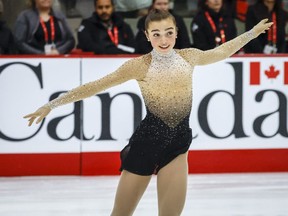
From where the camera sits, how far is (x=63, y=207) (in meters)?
6.12

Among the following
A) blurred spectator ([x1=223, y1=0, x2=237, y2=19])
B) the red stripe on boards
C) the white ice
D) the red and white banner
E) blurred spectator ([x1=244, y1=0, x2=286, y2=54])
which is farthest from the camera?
blurred spectator ([x1=223, y1=0, x2=237, y2=19])

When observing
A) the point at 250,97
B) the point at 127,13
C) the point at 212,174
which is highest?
the point at 127,13

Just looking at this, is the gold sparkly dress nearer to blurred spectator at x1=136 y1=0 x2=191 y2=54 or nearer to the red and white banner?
the red and white banner

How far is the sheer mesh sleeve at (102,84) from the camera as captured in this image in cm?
441

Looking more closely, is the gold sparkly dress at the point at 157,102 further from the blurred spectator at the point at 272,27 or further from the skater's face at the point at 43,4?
the blurred spectator at the point at 272,27

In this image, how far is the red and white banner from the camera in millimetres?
7535

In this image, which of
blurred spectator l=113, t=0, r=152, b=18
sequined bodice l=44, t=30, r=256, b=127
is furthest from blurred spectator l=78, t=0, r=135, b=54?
sequined bodice l=44, t=30, r=256, b=127

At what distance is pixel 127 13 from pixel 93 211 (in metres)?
3.83

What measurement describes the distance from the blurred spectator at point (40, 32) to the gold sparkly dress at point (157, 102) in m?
3.56

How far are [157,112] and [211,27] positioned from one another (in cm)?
396

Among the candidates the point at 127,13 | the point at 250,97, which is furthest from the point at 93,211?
the point at 127,13

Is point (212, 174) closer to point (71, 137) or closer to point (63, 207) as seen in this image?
point (71, 137)

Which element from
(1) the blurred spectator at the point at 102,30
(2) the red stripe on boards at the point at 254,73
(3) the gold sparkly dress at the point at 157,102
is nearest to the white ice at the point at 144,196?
(2) the red stripe on boards at the point at 254,73

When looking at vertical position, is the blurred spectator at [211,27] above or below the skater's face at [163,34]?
below
